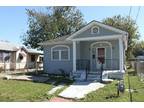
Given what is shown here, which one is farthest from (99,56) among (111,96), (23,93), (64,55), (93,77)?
(23,93)

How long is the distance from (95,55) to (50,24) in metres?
19.4

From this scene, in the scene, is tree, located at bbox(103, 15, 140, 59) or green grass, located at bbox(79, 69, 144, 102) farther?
tree, located at bbox(103, 15, 140, 59)

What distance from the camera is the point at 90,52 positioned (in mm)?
23656

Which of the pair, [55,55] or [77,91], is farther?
[55,55]

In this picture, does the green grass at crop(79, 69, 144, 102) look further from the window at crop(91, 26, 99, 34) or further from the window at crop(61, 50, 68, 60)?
the window at crop(61, 50, 68, 60)

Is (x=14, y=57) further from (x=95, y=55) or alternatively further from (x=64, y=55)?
(x=95, y=55)

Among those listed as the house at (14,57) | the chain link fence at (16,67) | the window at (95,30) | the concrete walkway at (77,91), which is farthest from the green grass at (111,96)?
Answer: the house at (14,57)

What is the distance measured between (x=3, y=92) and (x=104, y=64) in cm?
1071

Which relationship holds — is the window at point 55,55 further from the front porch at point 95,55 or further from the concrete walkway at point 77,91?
A: the concrete walkway at point 77,91

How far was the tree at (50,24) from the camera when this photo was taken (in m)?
41.2

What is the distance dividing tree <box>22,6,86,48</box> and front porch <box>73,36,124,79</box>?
17.7 meters

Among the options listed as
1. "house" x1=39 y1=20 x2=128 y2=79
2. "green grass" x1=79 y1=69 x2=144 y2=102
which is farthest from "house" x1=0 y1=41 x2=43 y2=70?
"green grass" x1=79 y1=69 x2=144 y2=102

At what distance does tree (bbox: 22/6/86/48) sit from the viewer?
41156mm
